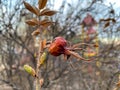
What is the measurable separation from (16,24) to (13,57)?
17.6 inches

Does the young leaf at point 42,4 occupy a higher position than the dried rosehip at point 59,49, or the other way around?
the young leaf at point 42,4

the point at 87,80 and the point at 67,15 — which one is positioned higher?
the point at 67,15

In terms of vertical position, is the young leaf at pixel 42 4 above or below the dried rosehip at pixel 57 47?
above

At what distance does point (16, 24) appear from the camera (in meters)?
3.00

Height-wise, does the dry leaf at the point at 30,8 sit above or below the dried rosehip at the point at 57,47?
above

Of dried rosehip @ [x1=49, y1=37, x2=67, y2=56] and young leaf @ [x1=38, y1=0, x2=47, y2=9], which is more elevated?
young leaf @ [x1=38, y1=0, x2=47, y2=9]

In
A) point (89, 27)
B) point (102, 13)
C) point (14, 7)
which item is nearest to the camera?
point (14, 7)

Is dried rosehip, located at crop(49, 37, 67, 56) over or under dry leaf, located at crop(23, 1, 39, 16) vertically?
under

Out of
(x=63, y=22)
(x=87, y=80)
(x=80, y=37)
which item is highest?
(x=63, y=22)

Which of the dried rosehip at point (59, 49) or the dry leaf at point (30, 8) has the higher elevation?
the dry leaf at point (30, 8)

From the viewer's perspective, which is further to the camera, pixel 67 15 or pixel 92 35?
pixel 92 35

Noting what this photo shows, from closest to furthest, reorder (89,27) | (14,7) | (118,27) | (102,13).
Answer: (14,7)
(118,27)
(102,13)
(89,27)

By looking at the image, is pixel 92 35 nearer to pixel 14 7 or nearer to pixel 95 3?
pixel 95 3

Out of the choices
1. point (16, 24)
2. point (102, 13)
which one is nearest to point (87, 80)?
point (102, 13)
